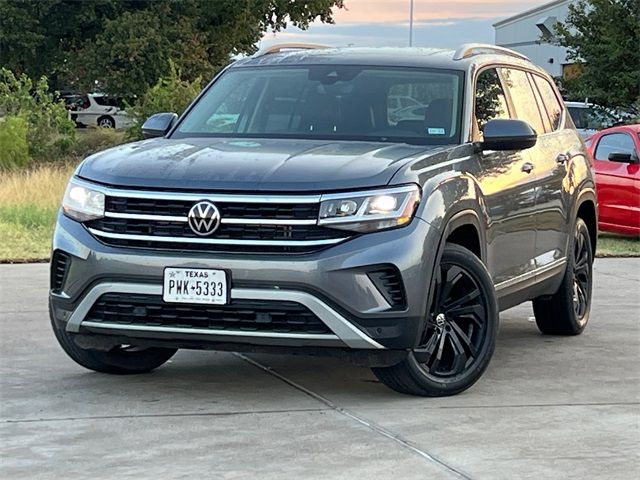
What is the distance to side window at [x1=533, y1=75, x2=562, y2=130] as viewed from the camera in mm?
9305

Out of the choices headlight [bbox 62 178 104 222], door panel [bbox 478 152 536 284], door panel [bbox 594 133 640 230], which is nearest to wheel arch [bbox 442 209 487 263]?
door panel [bbox 478 152 536 284]

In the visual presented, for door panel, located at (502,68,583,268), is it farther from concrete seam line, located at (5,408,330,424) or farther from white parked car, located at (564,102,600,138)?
white parked car, located at (564,102,600,138)

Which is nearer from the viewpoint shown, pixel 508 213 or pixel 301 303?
pixel 301 303

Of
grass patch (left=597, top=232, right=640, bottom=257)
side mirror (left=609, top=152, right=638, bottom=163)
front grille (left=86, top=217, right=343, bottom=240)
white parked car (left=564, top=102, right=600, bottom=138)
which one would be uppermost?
front grille (left=86, top=217, right=343, bottom=240)

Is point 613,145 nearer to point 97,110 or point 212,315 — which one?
point 212,315

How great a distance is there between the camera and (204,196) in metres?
6.47

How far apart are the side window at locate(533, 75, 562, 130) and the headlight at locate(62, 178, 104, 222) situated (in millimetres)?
3648

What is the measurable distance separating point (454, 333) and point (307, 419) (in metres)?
1.03

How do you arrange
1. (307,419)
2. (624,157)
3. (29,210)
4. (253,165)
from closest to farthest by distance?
1. (307,419)
2. (253,165)
3. (624,157)
4. (29,210)

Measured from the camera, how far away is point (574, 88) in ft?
105

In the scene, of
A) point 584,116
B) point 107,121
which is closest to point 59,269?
point 584,116

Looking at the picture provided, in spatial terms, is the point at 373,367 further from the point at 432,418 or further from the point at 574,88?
the point at 574,88

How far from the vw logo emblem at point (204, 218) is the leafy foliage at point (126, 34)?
38.4m

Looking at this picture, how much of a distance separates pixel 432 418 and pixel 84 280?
1798mm
